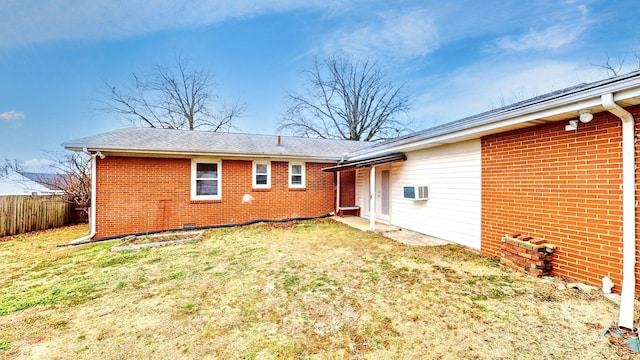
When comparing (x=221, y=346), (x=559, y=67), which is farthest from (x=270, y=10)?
(x=559, y=67)

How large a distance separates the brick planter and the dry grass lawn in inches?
10.8

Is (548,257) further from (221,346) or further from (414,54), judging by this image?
(414,54)

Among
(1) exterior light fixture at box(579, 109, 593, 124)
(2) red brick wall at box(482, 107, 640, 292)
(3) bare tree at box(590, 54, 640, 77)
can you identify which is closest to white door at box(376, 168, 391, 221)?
(2) red brick wall at box(482, 107, 640, 292)

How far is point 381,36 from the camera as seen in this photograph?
14.1 metres

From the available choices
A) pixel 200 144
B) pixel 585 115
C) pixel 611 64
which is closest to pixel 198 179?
pixel 200 144

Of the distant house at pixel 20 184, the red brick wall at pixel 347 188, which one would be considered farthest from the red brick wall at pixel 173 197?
the distant house at pixel 20 184

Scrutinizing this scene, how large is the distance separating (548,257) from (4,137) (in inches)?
936

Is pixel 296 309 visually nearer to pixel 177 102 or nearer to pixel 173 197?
pixel 173 197

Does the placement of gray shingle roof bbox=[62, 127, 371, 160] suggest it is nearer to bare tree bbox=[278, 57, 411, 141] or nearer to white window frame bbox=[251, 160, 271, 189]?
white window frame bbox=[251, 160, 271, 189]

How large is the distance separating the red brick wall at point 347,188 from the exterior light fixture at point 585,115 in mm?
8355

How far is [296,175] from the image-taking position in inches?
423

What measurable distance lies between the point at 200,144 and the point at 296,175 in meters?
3.90

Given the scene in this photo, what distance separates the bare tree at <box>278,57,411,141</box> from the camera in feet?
78.3

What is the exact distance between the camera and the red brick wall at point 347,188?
452 inches
